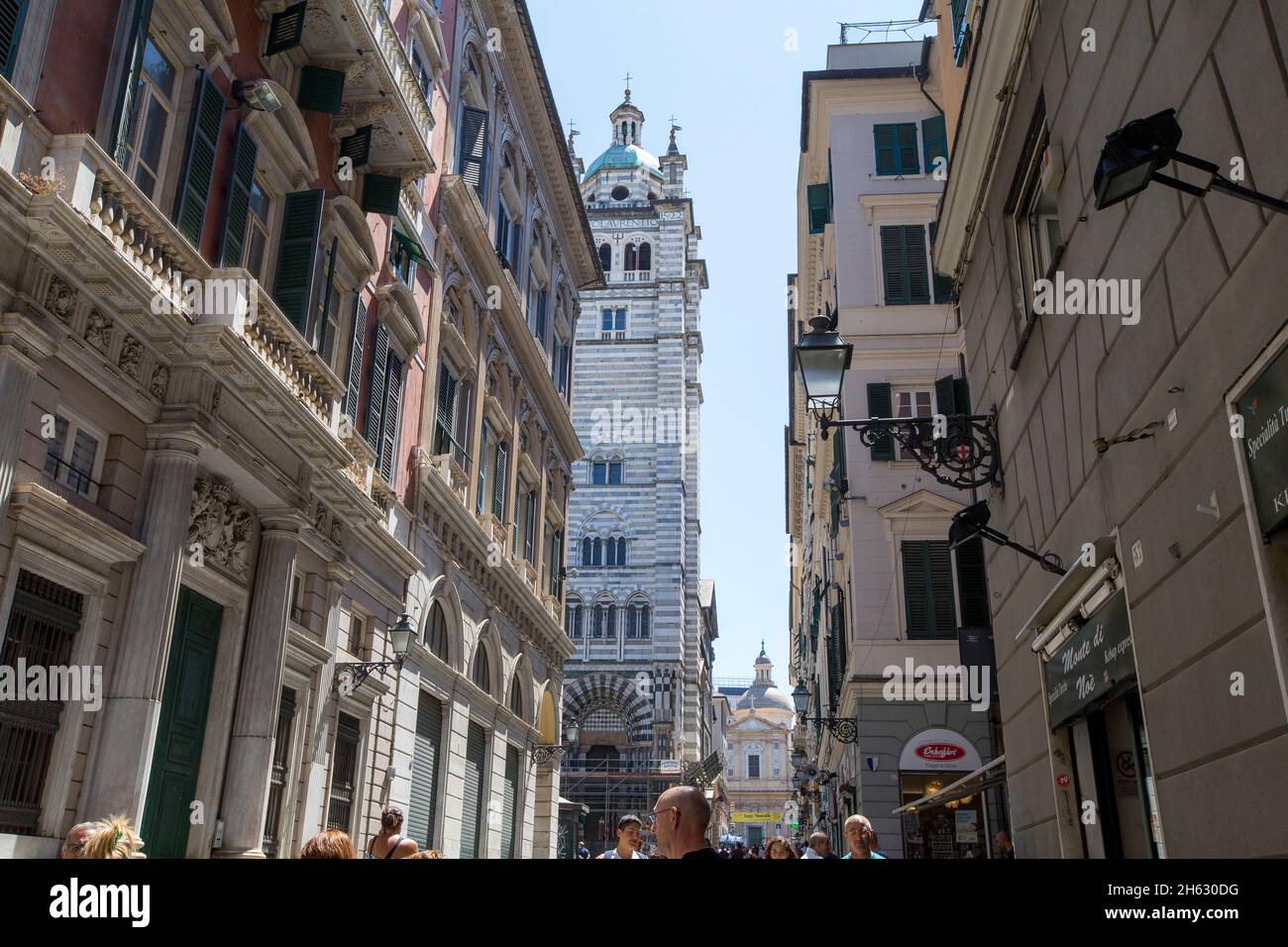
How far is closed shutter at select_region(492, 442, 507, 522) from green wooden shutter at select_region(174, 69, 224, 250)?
13483 mm

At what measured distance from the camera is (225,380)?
38.2ft

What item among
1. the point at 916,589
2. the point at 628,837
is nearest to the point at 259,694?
the point at 628,837

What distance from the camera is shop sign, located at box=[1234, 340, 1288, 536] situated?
4121 millimetres

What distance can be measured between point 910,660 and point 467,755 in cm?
950

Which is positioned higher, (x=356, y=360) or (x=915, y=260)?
(x=915, y=260)

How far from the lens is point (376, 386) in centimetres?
1714

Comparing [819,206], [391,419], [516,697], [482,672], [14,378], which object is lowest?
[14,378]

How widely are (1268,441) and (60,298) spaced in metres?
9.33

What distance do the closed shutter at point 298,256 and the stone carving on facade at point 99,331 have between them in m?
3.66

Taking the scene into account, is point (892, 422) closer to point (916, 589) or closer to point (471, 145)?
point (916, 589)

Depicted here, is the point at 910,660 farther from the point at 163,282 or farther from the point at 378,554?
the point at 163,282

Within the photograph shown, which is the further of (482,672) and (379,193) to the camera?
(482,672)

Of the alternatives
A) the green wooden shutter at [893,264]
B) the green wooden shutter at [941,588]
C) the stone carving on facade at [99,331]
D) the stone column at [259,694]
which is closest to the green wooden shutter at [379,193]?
the stone column at [259,694]
